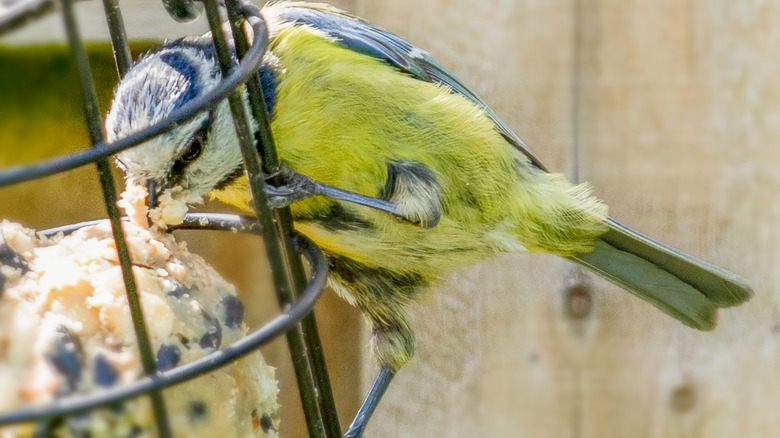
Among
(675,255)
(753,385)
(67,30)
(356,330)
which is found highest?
(67,30)

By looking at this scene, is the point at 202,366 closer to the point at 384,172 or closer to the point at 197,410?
the point at 197,410

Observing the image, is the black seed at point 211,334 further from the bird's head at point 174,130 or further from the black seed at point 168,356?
the bird's head at point 174,130

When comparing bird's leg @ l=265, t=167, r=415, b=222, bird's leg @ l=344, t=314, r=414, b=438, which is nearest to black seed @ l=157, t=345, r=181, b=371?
bird's leg @ l=265, t=167, r=415, b=222

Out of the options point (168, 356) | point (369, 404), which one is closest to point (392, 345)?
point (369, 404)

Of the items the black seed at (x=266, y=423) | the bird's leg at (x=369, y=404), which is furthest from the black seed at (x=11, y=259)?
the bird's leg at (x=369, y=404)

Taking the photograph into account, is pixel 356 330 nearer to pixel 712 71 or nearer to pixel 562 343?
pixel 562 343

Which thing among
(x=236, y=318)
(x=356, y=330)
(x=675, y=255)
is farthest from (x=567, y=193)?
(x=236, y=318)
